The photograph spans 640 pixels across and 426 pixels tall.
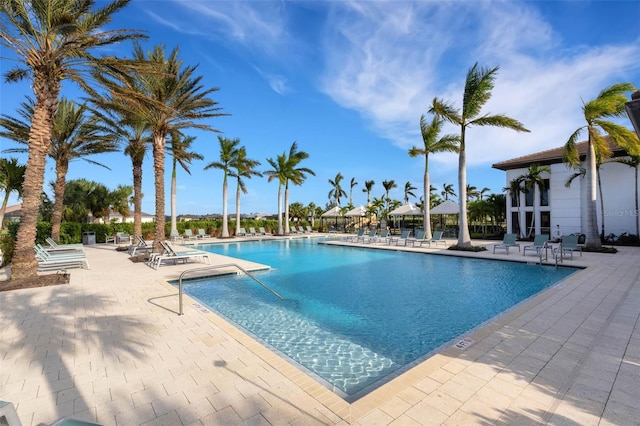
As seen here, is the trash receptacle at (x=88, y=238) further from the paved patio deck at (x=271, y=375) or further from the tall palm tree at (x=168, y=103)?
the paved patio deck at (x=271, y=375)

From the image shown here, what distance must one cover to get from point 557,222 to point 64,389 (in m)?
26.6

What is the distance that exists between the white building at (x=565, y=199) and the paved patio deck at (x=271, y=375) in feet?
59.8

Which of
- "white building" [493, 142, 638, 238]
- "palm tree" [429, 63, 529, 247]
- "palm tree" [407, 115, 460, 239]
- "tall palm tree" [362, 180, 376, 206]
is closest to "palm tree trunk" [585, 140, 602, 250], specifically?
"palm tree" [429, 63, 529, 247]

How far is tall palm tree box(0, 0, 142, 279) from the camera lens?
7.92m

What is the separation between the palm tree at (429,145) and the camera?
19.8 meters

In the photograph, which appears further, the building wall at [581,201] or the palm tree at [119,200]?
the palm tree at [119,200]

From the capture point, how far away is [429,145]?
67.3ft

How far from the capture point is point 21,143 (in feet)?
51.1

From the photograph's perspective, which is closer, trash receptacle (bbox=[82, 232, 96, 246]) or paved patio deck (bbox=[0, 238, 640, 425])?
paved patio deck (bbox=[0, 238, 640, 425])

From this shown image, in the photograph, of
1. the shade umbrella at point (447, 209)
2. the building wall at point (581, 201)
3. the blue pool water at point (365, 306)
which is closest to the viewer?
the blue pool water at point (365, 306)

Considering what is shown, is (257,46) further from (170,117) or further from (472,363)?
(472,363)

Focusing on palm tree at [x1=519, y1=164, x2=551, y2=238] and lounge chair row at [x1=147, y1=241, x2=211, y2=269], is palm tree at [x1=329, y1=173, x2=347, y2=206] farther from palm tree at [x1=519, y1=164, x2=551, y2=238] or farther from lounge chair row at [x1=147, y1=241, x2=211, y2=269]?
lounge chair row at [x1=147, y1=241, x2=211, y2=269]

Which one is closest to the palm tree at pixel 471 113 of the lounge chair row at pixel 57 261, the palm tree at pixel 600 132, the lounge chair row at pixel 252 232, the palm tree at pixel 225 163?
the palm tree at pixel 600 132

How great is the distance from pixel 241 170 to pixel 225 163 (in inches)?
59.0
